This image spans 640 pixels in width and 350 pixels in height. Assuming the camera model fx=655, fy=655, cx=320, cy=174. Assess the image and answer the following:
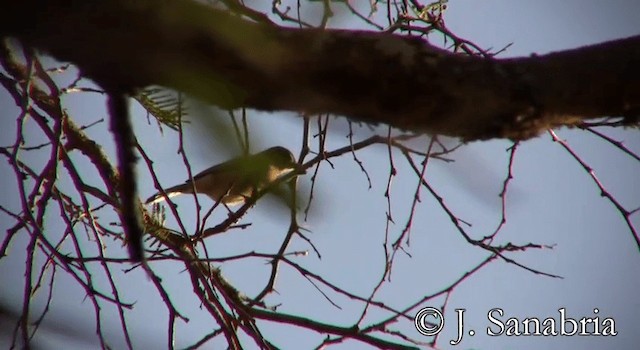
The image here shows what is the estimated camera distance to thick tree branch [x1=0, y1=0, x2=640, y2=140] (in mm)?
601

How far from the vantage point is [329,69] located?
83 centimetres

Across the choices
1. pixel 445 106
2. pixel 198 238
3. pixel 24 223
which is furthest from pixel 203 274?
pixel 445 106

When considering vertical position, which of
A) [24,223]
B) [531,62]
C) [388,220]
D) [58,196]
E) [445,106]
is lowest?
[445,106]

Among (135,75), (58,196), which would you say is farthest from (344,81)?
(58,196)

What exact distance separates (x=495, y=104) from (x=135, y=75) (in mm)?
524

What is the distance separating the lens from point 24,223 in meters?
2.33

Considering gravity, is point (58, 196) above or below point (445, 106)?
above

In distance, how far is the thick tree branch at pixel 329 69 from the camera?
601mm

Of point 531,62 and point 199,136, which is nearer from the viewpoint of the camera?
point 199,136

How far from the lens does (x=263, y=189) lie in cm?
52

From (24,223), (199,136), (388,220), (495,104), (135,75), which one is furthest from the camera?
(388,220)

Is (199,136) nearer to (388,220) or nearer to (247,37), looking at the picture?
(247,37)

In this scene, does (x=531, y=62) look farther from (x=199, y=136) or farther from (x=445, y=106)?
(x=199, y=136)

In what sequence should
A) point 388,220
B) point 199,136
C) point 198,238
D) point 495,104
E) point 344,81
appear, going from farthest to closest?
1. point 388,220
2. point 198,238
3. point 495,104
4. point 344,81
5. point 199,136
